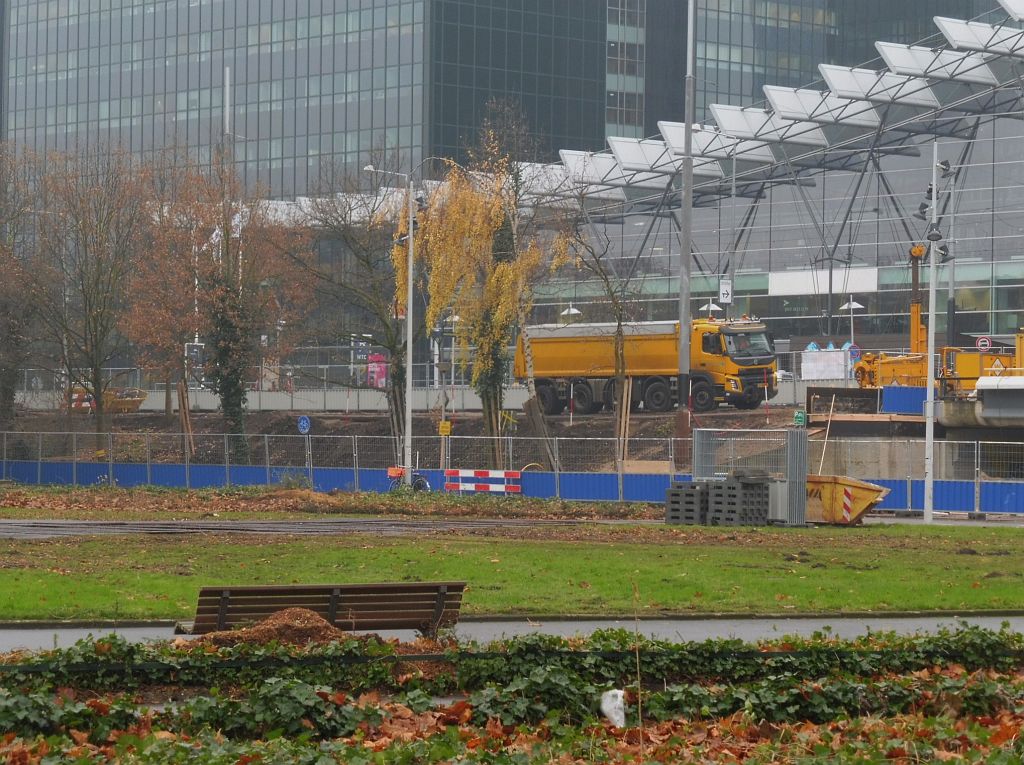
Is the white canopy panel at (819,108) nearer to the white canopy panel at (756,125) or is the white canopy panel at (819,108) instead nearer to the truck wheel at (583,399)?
the white canopy panel at (756,125)

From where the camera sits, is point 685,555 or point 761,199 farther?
point 761,199

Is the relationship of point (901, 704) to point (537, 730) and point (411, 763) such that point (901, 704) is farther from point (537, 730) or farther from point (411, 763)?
point (411, 763)

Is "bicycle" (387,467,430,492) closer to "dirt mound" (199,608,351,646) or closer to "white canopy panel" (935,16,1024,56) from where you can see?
"white canopy panel" (935,16,1024,56)

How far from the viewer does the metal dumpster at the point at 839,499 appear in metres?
35.2

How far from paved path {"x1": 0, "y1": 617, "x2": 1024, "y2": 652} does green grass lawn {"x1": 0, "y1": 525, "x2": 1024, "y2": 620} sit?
0.50 meters

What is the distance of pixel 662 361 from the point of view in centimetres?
5991

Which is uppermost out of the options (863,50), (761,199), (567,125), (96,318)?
(863,50)

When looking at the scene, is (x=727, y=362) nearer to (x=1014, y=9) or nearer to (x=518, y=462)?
(x=518, y=462)

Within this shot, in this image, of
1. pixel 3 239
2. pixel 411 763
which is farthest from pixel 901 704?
pixel 3 239

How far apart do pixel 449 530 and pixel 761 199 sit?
2031 inches

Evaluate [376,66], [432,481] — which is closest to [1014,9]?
[432,481]

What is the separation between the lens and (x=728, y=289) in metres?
66.1

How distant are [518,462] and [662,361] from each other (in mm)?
12798

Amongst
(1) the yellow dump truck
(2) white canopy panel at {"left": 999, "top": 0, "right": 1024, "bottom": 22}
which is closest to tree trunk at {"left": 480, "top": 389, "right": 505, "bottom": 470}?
(1) the yellow dump truck
